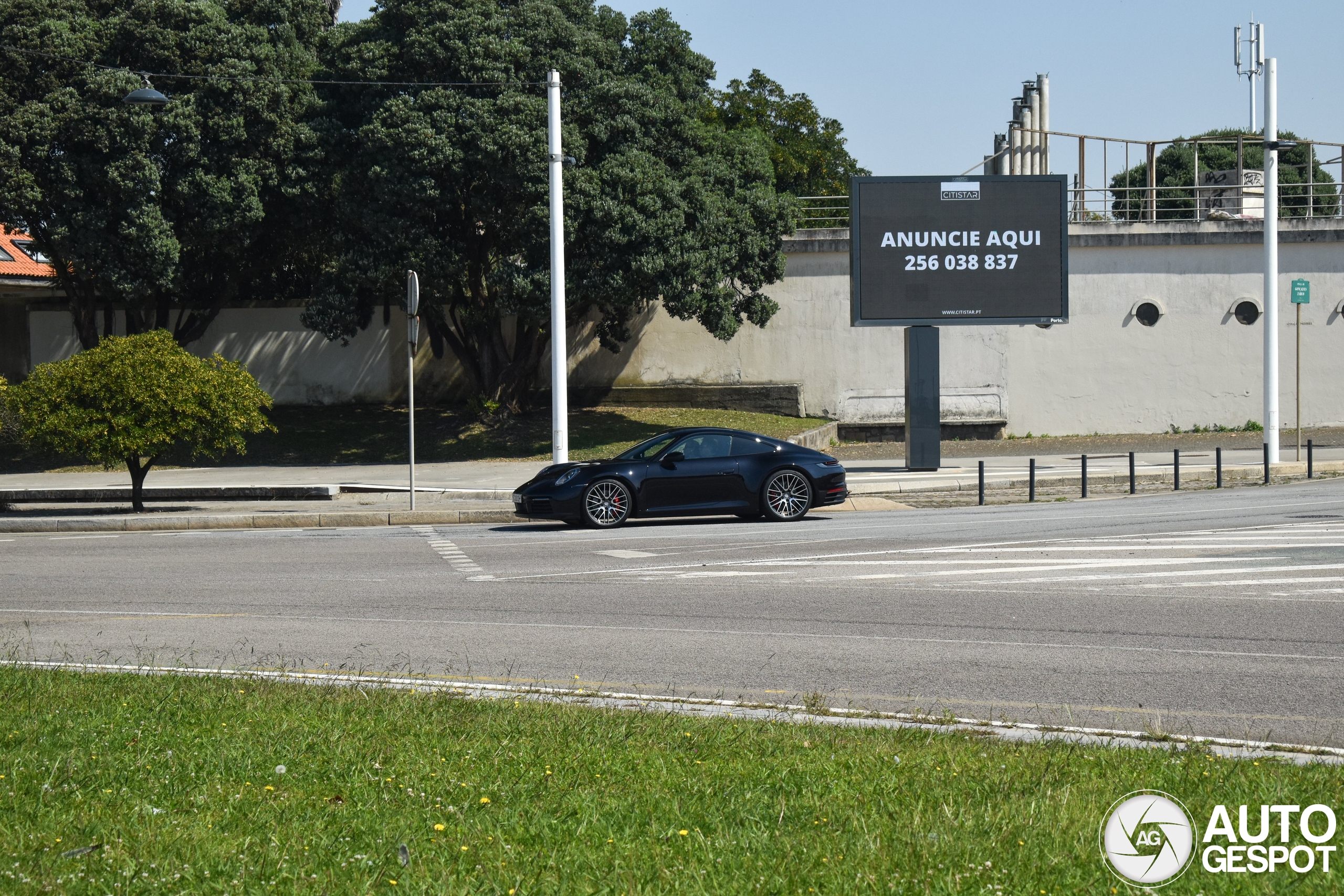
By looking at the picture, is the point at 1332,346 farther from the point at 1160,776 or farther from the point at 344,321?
the point at 1160,776

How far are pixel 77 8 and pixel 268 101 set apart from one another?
5.20 metres

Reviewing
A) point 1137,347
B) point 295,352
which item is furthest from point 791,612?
point 295,352

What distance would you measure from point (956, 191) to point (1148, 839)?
835 inches

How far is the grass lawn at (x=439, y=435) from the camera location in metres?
28.7

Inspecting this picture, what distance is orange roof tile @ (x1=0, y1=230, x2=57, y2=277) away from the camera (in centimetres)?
3616

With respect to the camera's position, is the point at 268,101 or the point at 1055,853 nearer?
the point at 1055,853

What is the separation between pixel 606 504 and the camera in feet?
54.5

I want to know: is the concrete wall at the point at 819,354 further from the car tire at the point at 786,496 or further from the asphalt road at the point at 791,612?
the asphalt road at the point at 791,612

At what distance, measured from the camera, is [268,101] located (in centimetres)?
2830

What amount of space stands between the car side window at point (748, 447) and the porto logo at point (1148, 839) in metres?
12.5

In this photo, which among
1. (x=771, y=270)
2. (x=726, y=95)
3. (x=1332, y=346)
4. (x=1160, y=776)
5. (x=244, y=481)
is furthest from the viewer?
(x=726, y=95)

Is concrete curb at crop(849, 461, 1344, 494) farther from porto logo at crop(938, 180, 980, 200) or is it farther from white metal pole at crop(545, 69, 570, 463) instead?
porto logo at crop(938, 180, 980, 200)

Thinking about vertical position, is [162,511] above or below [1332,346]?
below

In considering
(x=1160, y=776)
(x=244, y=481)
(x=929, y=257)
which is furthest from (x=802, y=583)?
(x=244, y=481)
